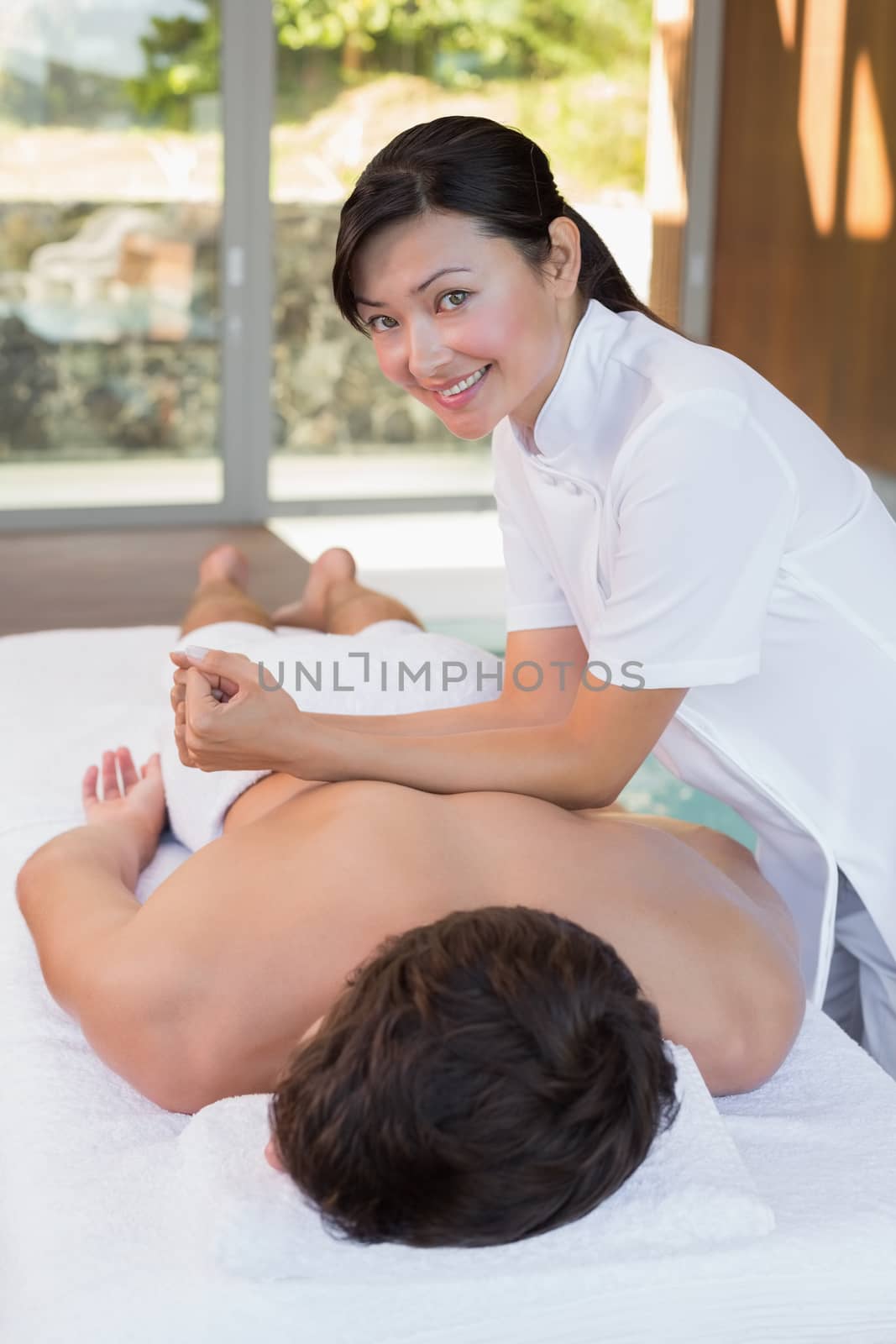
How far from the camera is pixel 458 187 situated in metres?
1.32

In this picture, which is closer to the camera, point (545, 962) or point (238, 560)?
Answer: point (545, 962)

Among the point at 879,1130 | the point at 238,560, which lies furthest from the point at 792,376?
the point at 879,1130

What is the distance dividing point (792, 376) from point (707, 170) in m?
1.03

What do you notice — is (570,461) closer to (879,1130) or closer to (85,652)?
(879,1130)

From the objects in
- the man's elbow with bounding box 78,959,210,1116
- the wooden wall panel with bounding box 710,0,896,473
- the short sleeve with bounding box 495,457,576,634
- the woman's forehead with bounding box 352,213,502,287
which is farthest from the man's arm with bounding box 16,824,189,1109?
the wooden wall panel with bounding box 710,0,896,473

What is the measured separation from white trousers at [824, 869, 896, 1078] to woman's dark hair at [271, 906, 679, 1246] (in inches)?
23.9

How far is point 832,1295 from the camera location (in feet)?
3.42

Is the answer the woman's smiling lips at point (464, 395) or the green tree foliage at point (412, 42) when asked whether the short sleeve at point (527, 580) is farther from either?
the green tree foliage at point (412, 42)

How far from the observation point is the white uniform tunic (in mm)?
1284

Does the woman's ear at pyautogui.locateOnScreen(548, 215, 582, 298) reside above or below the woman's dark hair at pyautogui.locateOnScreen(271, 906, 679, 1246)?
above

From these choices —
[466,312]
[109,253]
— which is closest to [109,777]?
[466,312]

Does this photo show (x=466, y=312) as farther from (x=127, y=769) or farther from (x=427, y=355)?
(x=127, y=769)

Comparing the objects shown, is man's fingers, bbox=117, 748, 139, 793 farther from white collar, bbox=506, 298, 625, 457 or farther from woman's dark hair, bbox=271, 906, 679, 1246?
woman's dark hair, bbox=271, 906, 679, 1246

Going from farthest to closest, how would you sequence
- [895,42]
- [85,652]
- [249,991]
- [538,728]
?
[895,42] → [85,652] → [538,728] → [249,991]
